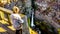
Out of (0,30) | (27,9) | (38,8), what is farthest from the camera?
(38,8)

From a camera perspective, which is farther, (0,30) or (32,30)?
(32,30)

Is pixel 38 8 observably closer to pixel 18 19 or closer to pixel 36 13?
pixel 36 13

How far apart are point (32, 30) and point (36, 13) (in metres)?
0.29

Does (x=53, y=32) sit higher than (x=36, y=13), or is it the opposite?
(x=36, y=13)

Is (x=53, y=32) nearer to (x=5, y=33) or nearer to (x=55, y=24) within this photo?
(x=55, y=24)

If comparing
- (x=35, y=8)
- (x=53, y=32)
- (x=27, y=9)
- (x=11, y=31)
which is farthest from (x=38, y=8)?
(x=11, y=31)

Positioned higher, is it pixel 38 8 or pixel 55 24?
pixel 38 8

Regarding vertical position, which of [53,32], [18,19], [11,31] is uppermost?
[18,19]

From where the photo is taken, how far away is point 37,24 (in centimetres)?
264

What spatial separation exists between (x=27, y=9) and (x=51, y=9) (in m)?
0.41

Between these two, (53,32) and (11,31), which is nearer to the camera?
(11,31)

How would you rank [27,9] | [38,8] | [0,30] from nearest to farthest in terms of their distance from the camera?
1. [0,30]
2. [27,9]
3. [38,8]

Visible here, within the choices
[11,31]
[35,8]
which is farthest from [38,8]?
[11,31]

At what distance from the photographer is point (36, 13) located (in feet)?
8.65
